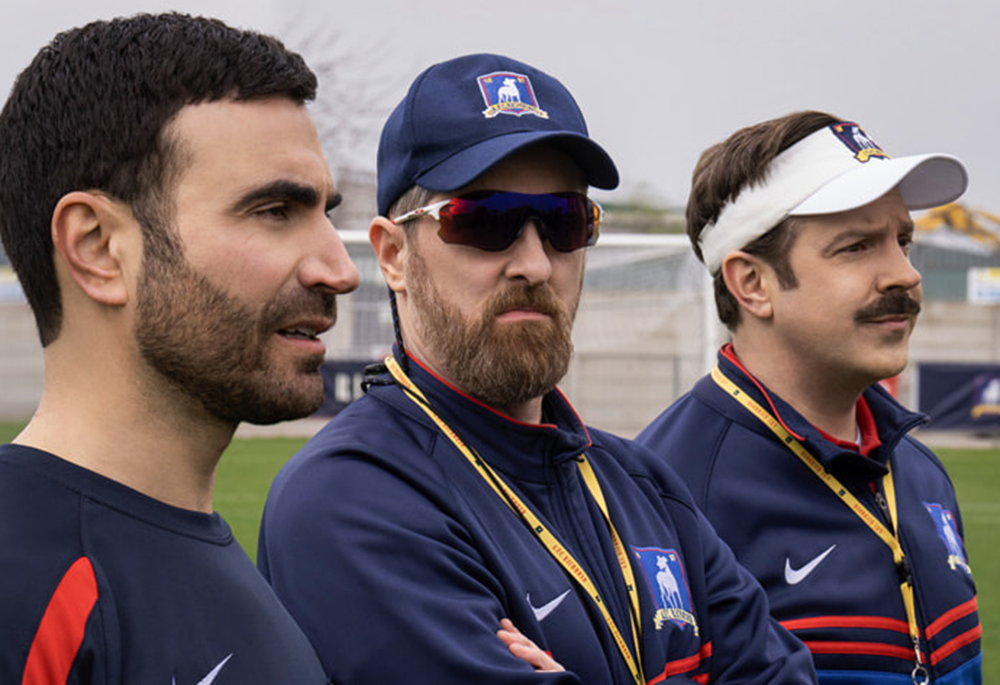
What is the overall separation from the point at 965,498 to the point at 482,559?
13498mm

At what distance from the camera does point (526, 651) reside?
2.01 m

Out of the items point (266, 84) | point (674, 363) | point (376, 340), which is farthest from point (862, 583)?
point (376, 340)

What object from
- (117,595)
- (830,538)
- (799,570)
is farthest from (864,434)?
(117,595)

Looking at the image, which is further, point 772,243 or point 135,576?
point 772,243

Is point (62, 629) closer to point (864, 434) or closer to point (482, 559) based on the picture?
point (482, 559)

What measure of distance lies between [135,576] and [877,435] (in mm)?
2120

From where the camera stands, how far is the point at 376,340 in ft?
50.0

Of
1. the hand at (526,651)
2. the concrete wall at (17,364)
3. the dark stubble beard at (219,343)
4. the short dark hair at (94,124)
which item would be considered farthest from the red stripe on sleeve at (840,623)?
the concrete wall at (17,364)

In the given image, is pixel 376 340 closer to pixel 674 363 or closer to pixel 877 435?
pixel 674 363

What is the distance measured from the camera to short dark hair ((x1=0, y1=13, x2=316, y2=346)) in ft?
5.54

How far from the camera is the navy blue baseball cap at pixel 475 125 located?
7.77ft

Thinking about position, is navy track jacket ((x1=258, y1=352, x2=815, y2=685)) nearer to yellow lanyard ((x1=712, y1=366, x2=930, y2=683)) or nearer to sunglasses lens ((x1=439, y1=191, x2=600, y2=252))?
sunglasses lens ((x1=439, y1=191, x2=600, y2=252))

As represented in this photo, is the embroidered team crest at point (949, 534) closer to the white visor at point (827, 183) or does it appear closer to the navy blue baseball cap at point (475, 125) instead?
the white visor at point (827, 183)

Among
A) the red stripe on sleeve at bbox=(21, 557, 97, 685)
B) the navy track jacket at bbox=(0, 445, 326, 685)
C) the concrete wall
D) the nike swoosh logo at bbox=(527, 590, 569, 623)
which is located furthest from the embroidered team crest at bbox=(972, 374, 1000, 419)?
the red stripe on sleeve at bbox=(21, 557, 97, 685)
